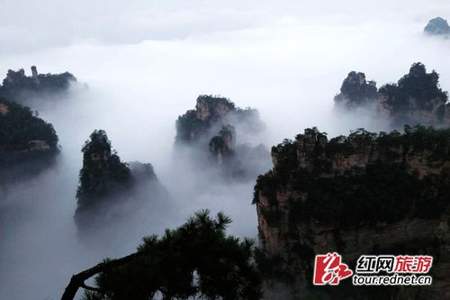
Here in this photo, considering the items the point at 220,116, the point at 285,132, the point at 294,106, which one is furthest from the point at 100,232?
the point at 294,106

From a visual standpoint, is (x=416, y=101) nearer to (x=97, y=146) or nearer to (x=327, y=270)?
(x=97, y=146)

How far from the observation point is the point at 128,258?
717cm

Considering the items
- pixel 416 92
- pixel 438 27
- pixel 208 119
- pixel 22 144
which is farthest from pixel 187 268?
pixel 438 27

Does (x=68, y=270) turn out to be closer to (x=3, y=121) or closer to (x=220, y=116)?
(x=3, y=121)

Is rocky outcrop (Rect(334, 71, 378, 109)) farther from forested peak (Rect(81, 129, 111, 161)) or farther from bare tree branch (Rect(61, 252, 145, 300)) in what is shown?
bare tree branch (Rect(61, 252, 145, 300))

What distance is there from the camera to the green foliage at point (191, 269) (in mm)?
7293

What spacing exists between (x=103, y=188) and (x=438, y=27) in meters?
156

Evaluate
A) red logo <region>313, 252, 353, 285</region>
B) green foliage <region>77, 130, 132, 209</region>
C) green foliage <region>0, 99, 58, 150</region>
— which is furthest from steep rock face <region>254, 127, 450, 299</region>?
green foliage <region>0, 99, 58, 150</region>

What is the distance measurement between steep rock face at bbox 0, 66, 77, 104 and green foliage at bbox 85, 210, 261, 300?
8803cm

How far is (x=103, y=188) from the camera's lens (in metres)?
54.8

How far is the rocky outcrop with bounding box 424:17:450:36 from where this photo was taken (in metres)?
167

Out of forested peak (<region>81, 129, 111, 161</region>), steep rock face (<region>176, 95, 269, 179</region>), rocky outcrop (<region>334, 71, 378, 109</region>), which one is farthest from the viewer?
rocky outcrop (<region>334, 71, 378, 109</region>)

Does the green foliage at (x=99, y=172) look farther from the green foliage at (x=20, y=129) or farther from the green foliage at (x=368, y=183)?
the green foliage at (x=368, y=183)

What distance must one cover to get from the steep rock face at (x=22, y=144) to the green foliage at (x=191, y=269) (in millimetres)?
59281
